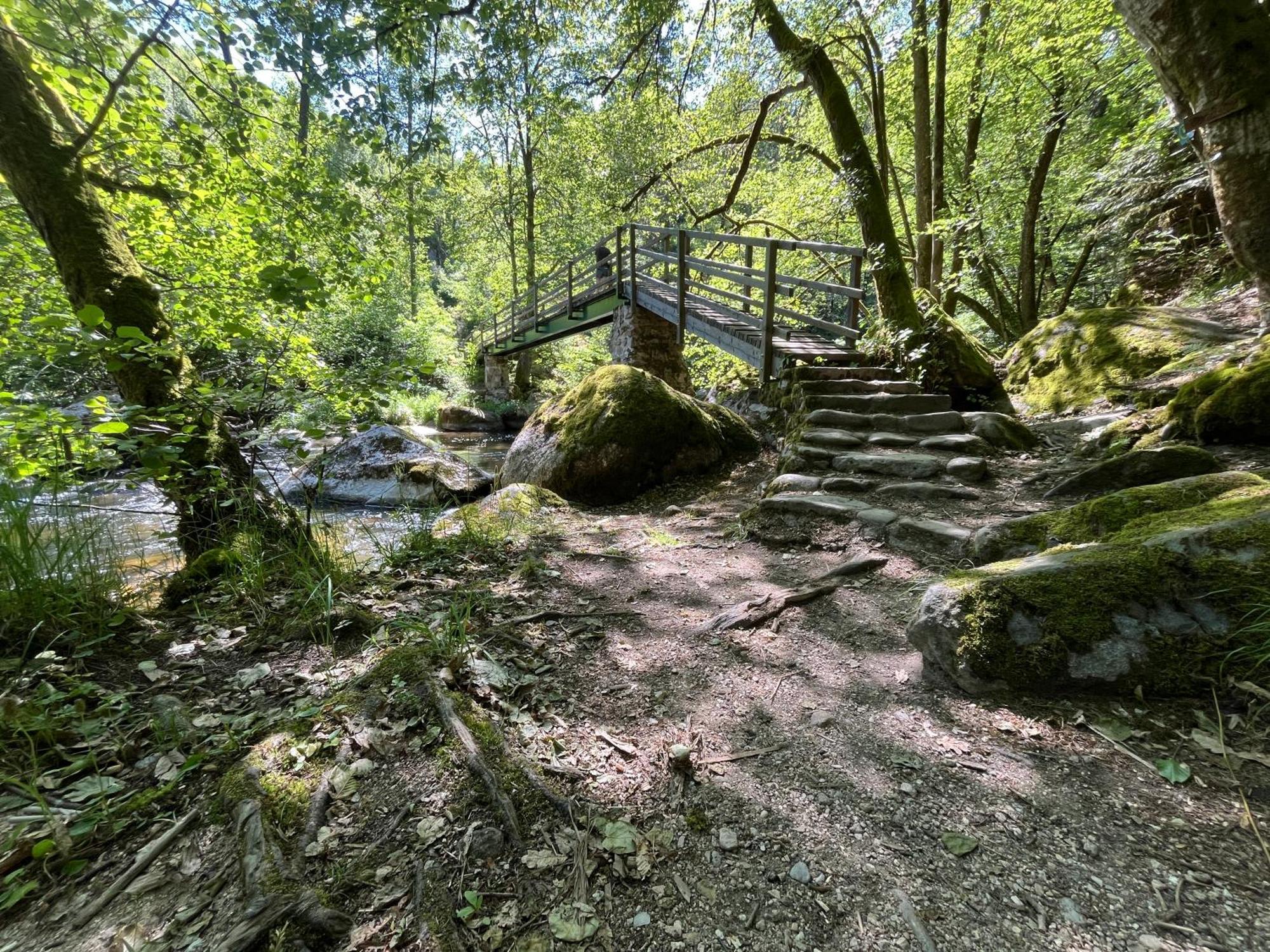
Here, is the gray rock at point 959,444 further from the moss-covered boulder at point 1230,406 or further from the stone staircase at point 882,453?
the moss-covered boulder at point 1230,406

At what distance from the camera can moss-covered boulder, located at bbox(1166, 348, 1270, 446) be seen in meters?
3.07

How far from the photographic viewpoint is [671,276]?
33.8 ft

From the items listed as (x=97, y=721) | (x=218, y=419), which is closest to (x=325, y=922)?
(x=97, y=721)

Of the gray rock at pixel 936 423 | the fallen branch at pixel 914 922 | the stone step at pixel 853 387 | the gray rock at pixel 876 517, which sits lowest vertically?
the fallen branch at pixel 914 922

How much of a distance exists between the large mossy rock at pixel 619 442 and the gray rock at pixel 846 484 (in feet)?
7.00

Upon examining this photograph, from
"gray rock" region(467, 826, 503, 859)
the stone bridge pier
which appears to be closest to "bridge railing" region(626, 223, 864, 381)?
the stone bridge pier

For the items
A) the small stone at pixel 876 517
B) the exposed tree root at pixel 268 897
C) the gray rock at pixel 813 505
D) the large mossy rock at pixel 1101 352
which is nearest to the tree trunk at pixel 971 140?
the large mossy rock at pixel 1101 352

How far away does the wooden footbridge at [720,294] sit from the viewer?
239 inches

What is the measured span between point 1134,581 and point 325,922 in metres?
2.49

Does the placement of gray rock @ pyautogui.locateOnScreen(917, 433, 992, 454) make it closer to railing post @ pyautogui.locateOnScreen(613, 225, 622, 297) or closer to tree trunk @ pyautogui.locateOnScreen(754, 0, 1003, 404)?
tree trunk @ pyautogui.locateOnScreen(754, 0, 1003, 404)

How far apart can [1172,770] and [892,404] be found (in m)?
4.29

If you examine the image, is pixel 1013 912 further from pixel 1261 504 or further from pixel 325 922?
pixel 1261 504

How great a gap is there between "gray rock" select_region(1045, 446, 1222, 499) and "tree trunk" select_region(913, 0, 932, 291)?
5.75 m

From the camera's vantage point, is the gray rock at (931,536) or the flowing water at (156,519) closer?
the flowing water at (156,519)
